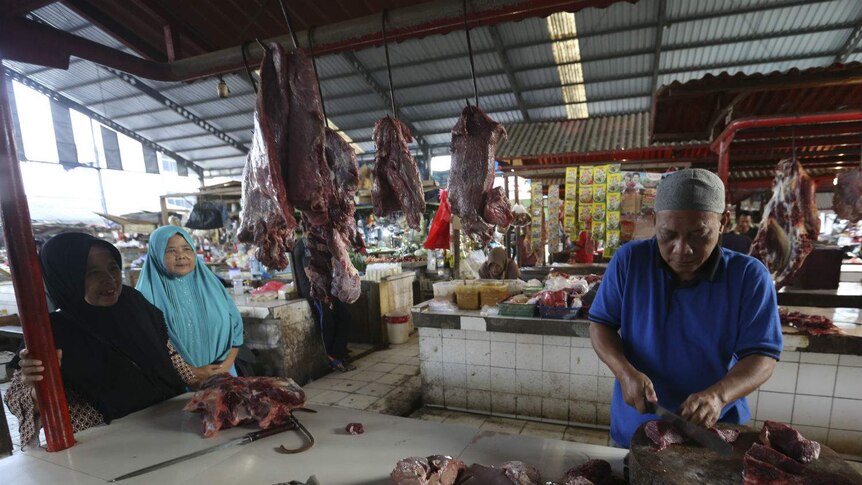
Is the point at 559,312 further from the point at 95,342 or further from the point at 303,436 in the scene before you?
the point at 95,342

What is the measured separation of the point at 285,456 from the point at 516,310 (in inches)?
119

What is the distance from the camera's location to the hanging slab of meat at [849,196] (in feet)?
14.9

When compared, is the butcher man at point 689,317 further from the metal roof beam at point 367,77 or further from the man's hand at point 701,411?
the metal roof beam at point 367,77

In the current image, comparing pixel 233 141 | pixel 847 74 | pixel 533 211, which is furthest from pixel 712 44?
pixel 233 141

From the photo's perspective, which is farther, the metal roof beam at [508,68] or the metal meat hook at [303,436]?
the metal roof beam at [508,68]

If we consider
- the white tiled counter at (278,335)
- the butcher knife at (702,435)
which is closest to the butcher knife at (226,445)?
the butcher knife at (702,435)

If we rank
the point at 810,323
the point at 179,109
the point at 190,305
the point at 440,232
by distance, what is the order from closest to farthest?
the point at 190,305
the point at 810,323
the point at 440,232
the point at 179,109

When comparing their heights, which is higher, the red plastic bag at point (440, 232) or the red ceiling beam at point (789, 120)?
the red ceiling beam at point (789, 120)

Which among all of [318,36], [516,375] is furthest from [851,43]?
[318,36]

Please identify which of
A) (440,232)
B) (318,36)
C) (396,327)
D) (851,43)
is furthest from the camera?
(851,43)

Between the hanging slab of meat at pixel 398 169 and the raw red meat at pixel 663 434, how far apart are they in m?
1.60

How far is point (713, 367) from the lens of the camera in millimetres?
1830

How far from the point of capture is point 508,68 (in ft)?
44.0

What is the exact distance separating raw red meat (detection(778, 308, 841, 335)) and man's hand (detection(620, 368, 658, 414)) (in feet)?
8.56
